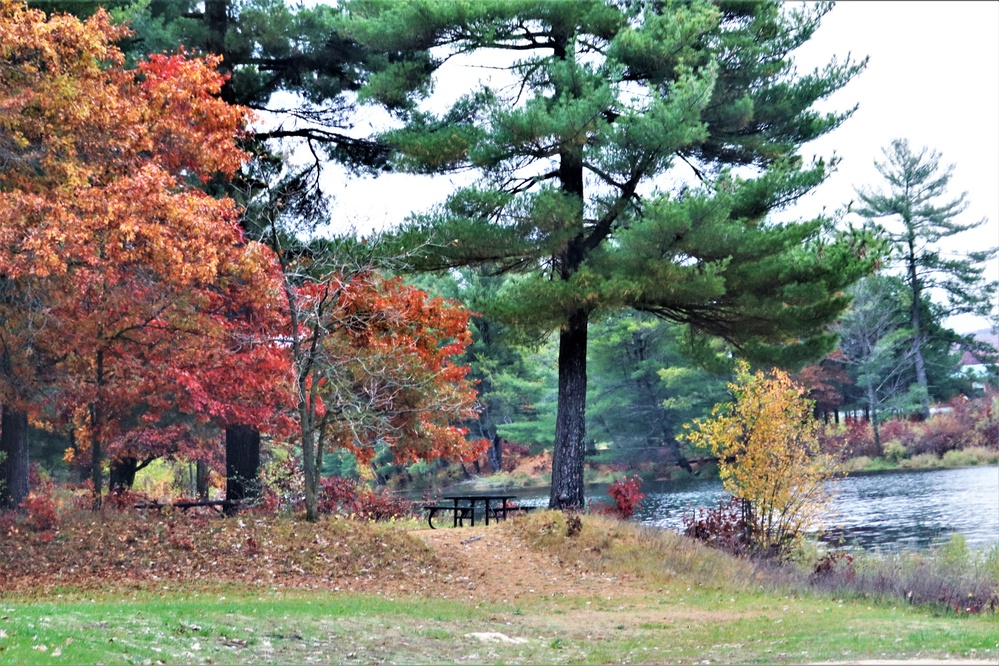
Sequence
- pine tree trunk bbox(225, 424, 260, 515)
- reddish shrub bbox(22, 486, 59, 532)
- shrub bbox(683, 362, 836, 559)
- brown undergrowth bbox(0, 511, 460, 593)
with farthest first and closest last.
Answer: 1. pine tree trunk bbox(225, 424, 260, 515)
2. shrub bbox(683, 362, 836, 559)
3. reddish shrub bbox(22, 486, 59, 532)
4. brown undergrowth bbox(0, 511, 460, 593)

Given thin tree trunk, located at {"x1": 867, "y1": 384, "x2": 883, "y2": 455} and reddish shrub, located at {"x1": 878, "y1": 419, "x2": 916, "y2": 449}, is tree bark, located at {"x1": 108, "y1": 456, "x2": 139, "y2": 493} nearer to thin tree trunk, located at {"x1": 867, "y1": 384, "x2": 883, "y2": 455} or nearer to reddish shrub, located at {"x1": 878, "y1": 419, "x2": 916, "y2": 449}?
thin tree trunk, located at {"x1": 867, "y1": 384, "x2": 883, "y2": 455}

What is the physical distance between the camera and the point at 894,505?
29.2 meters

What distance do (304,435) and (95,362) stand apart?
188 inches

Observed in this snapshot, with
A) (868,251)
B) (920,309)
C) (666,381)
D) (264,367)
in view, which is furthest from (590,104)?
(920,309)

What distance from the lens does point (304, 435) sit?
1552cm

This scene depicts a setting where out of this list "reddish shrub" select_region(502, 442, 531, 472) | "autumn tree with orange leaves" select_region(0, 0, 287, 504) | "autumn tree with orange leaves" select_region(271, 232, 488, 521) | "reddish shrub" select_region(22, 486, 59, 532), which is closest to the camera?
"autumn tree with orange leaves" select_region(0, 0, 287, 504)

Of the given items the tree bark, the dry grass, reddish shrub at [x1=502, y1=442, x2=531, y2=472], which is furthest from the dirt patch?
reddish shrub at [x1=502, y1=442, x2=531, y2=472]

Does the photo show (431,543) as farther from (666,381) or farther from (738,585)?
(666,381)

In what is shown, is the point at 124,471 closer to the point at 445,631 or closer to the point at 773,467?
the point at 773,467

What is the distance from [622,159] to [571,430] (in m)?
5.34

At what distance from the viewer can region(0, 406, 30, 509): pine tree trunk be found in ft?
55.0

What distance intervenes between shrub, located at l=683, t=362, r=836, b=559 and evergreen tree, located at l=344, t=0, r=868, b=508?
895mm

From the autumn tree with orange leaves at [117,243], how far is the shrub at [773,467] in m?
8.84

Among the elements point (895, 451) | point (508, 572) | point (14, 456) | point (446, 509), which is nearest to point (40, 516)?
point (14, 456)
